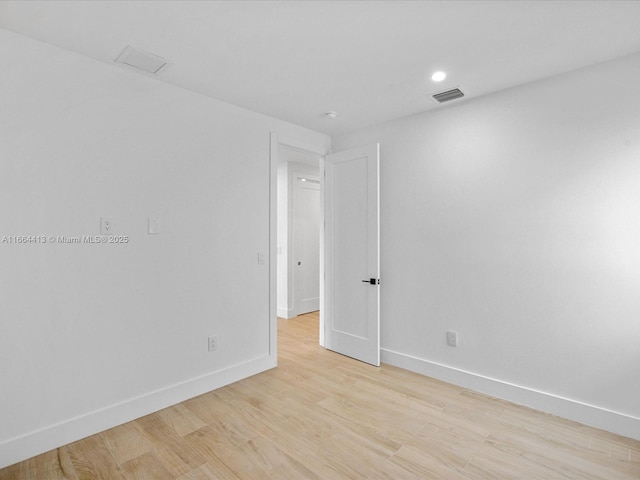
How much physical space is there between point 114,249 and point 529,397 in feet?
10.8

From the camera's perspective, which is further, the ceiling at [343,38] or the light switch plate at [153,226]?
the light switch plate at [153,226]

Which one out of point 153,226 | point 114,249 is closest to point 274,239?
point 153,226

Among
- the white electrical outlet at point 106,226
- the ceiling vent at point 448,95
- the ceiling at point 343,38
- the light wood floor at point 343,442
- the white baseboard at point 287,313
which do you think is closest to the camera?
the ceiling at point 343,38

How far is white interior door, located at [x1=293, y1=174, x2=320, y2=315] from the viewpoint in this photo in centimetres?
547

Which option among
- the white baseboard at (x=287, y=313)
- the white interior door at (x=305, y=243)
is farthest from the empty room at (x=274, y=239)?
the white interior door at (x=305, y=243)

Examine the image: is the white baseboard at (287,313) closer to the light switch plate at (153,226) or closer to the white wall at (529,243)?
the white wall at (529,243)

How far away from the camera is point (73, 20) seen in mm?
1812

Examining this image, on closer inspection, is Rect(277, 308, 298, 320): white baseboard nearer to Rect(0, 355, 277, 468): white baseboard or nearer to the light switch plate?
Rect(0, 355, 277, 468): white baseboard

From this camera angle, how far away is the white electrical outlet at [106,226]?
2.24 meters

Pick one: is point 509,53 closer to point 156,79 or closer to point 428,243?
point 428,243

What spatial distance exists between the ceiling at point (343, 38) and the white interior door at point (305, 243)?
9.49 ft

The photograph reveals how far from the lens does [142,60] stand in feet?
7.27

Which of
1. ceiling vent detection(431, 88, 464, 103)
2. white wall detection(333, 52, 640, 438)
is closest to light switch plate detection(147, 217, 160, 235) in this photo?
white wall detection(333, 52, 640, 438)

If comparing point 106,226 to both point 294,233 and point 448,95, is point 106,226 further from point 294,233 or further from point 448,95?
point 294,233
